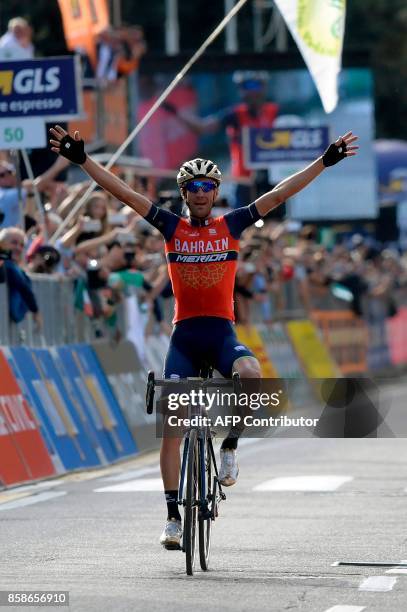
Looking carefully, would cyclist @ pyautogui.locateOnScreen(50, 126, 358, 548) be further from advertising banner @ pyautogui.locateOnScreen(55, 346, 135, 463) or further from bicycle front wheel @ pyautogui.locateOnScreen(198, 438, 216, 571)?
advertising banner @ pyautogui.locateOnScreen(55, 346, 135, 463)

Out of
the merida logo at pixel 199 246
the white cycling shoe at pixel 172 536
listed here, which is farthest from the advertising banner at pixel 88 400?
the white cycling shoe at pixel 172 536

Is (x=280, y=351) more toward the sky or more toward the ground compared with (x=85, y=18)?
more toward the ground

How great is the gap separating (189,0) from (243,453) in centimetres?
4623

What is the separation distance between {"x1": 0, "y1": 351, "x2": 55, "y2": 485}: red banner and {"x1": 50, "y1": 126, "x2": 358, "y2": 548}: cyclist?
515cm

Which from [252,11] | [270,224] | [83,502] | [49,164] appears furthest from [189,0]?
[83,502]

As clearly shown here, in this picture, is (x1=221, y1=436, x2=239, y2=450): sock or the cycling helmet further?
the cycling helmet

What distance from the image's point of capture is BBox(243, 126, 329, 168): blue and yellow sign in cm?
3431

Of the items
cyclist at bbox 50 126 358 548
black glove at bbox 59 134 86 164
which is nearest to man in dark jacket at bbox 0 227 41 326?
black glove at bbox 59 134 86 164

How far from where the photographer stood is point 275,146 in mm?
34531

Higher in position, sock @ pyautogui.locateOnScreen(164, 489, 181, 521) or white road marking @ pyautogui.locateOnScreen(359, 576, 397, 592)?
sock @ pyautogui.locateOnScreen(164, 489, 181, 521)

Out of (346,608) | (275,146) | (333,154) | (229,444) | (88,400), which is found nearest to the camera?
(346,608)

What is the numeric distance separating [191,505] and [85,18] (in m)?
16.9

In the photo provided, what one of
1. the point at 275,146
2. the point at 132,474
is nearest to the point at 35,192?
the point at 132,474

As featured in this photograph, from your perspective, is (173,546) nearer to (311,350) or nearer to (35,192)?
(35,192)
